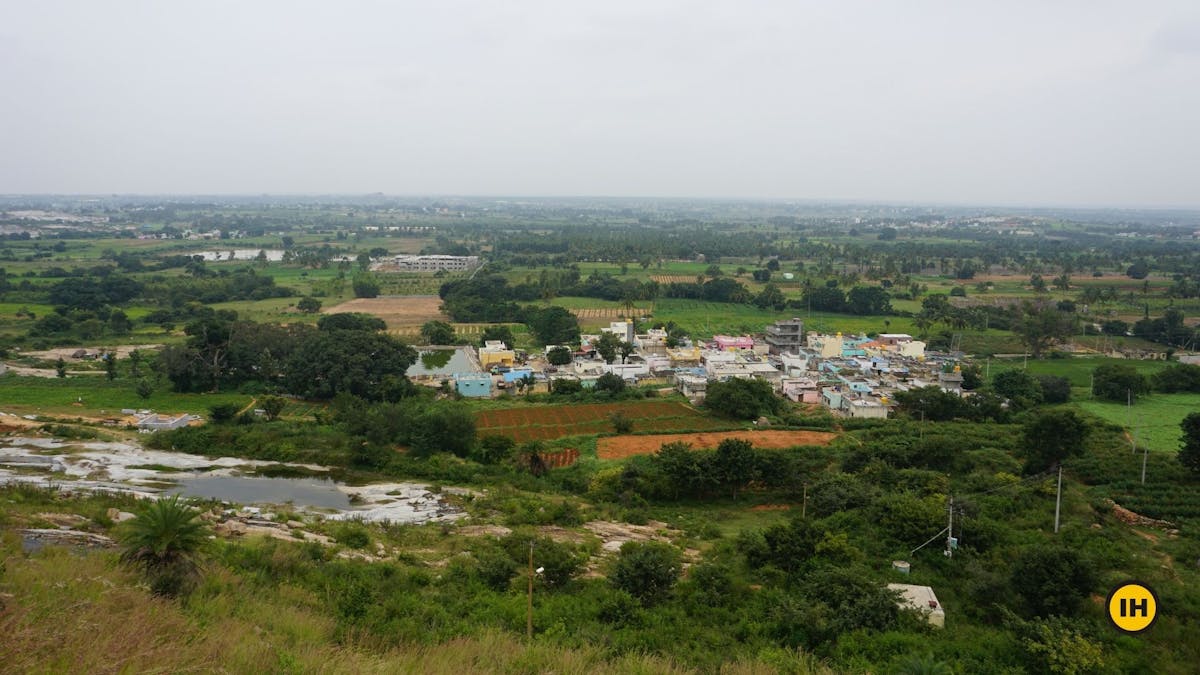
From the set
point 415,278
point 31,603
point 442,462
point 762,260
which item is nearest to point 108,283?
point 415,278

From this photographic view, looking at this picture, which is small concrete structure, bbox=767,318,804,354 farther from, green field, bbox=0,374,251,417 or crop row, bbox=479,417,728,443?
green field, bbox=0,374,251,417

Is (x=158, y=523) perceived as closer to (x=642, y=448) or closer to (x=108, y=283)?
(x=642, y=448)

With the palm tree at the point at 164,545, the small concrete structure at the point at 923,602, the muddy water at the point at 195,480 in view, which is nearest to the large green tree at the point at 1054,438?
the small concrete structure at the point at 923,602

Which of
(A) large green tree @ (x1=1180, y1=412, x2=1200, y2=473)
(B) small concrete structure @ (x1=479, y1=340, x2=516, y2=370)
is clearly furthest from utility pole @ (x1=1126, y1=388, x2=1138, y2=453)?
(B) small concrete structure @ (x1=479, y1=340, x2=516, y2=370)

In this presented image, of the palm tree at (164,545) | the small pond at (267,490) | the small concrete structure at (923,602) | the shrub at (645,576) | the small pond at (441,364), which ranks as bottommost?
the small pond at (267,490)

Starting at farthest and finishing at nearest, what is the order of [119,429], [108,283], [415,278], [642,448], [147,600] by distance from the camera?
[415,278], [108,283], [119,429], [642,448], [147,600]

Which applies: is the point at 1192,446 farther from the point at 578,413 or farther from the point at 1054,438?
the point at 578,413

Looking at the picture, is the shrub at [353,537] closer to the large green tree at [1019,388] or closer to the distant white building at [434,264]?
the large green tree at [1019,388]
